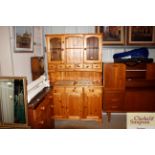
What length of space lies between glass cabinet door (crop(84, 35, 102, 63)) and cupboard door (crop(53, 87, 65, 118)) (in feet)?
1.98

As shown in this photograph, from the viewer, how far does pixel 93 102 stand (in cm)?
257

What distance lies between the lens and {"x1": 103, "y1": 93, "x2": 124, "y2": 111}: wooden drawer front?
2.67 meters

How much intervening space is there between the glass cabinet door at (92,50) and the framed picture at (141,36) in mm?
605

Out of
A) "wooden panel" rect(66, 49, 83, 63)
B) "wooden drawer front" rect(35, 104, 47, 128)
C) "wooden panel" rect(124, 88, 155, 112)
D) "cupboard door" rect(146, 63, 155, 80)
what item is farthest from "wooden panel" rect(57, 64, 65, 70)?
"cupboard door" rect(146, 63, 155, 80)

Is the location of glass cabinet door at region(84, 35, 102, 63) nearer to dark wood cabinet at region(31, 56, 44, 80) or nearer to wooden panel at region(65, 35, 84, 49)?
wooden panel at region(65, 35, 84, 49)

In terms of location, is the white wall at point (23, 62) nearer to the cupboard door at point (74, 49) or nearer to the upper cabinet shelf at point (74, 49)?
the upper cabinet shelf at point (74, 49)

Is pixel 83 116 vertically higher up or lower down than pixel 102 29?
lower down

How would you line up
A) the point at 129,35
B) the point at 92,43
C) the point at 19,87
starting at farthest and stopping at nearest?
the point at 129,35 → the point at 92,43 → the point at 19,87
